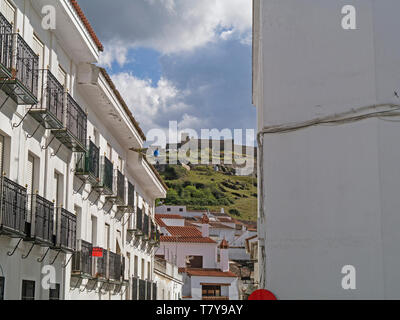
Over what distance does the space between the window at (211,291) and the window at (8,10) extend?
52.7 meters

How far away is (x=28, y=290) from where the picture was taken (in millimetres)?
16172

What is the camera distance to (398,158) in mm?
10141

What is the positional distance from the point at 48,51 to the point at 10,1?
3.00 metres

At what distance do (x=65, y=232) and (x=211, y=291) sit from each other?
4936 cm

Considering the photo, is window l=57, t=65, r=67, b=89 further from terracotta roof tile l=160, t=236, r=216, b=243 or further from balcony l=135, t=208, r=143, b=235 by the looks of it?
terracotta roof tile l=160, t=236, r=216, b=243

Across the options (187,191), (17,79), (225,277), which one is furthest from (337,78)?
(187,191)

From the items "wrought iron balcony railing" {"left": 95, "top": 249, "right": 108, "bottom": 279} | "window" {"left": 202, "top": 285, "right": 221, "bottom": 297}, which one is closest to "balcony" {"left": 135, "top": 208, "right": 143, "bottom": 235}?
"wrought iron balcony railing" {"left": 95, "top": 249, "right": 108, "bottom": 279}

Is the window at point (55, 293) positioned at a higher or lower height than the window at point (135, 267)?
lower

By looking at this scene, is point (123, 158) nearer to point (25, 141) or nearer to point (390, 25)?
point (25, 141)

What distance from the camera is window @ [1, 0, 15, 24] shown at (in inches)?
572

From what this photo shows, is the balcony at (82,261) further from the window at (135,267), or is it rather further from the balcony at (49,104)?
the window at (135,267)

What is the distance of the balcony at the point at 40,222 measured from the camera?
15500 mm

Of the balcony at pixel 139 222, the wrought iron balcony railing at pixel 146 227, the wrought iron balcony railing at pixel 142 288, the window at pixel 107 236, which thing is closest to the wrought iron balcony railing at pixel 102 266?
the window at pixel 107 236

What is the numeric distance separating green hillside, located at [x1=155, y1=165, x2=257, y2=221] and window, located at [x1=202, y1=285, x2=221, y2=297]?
73170 millimetres
